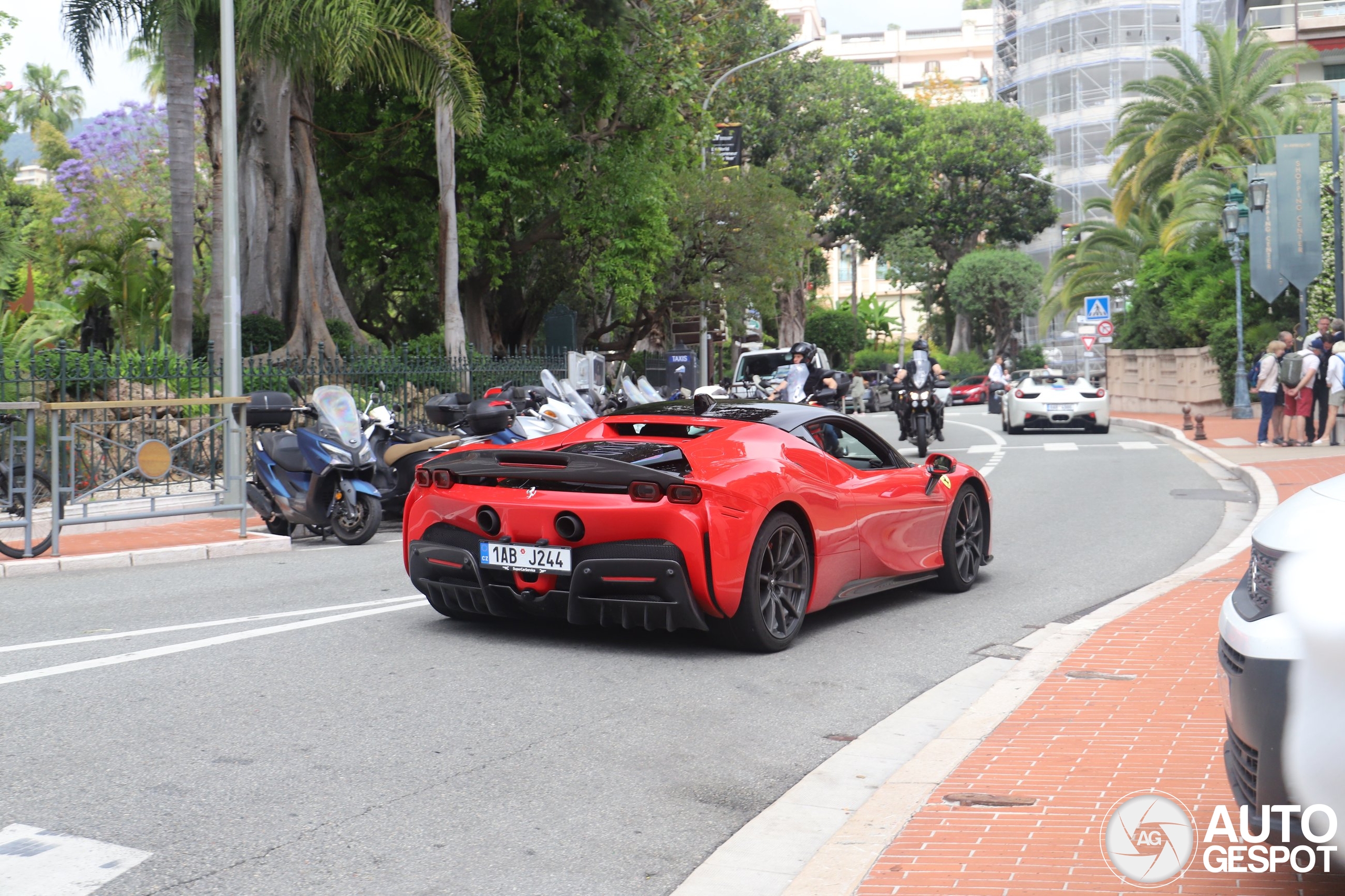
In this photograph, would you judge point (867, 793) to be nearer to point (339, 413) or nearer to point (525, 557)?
point (525, 557)

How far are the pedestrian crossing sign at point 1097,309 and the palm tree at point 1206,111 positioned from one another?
4301 millimetres

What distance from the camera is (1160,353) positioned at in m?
38.1

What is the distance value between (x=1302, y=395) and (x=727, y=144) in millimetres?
19887

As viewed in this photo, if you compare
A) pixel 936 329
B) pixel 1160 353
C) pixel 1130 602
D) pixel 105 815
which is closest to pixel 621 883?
pixel 105 815

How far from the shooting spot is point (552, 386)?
16.1 m

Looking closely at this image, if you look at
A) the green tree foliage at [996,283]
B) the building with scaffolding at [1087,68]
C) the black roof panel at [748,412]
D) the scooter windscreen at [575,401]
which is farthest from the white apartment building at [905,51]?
the black roof panel at [748,412]

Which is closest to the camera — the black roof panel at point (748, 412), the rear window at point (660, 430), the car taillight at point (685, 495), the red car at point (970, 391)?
the car taillight at point (685, 495)

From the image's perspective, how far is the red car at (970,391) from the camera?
59.4 meters

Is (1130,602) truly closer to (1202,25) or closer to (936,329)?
(1202,25)

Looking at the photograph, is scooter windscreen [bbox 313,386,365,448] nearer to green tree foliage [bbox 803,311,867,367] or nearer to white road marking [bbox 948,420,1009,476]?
white road marking [bbox 948,420,1009,476]

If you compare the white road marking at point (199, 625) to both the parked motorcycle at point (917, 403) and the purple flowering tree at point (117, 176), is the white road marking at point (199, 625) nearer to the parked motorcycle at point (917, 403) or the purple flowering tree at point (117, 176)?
the parked motorcycle at point (917, 403)

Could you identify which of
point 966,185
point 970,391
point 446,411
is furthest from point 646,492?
point 966,185

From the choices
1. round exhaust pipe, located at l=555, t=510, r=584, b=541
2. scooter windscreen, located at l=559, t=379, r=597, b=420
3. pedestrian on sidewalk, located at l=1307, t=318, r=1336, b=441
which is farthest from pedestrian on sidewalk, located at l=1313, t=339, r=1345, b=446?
round exhaust pipe, located at l=555, t=510, r=584, b=541

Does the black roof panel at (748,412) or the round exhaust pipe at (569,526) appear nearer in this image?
the round exhaust pipe at (569,526)
